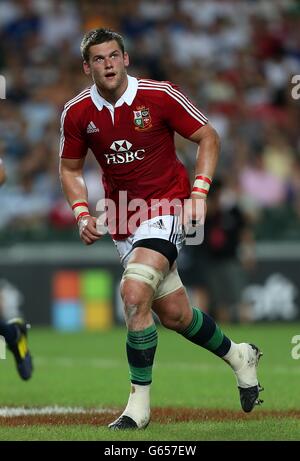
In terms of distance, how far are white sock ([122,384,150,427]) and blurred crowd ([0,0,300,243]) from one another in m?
9.64

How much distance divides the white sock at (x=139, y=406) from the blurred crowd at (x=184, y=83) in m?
9.64

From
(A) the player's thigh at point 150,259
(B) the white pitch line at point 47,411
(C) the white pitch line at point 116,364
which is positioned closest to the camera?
(A) the player's thigh at point 150,259

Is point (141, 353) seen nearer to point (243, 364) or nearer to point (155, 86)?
point (243, 364)

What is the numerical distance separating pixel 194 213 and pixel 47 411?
195cm

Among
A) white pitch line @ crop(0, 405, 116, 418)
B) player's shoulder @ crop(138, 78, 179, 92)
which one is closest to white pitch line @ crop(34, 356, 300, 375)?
white pitch line @ crop(0, 405, 116, 418)

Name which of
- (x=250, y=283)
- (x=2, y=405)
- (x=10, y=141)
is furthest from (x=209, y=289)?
(x=2, y=405)

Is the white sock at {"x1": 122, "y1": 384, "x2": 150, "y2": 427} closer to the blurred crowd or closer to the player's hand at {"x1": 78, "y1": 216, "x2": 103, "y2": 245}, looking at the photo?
the player's hand at {"x1": 78, "y1": 216, "x2": 103, "y2": 245}

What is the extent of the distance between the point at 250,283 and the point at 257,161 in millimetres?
2070

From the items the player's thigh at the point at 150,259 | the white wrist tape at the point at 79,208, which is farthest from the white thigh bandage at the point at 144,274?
the white wrist tape at the point at 79,208

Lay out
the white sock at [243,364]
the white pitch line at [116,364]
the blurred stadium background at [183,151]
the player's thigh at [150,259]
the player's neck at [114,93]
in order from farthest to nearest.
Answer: the blurred stadium background at [183,151] < the white pitch line at [116,364] < the white sock at [243,364] < the player's neck at [114,93] < the player's thigh at [150,259]

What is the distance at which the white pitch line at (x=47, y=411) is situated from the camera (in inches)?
320

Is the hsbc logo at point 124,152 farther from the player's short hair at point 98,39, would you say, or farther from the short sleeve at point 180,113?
the player's short hair at point 98,39

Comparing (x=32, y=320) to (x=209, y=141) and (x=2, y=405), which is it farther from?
(x=209, y=141)

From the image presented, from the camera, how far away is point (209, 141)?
300 inches
